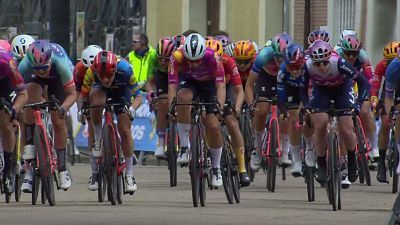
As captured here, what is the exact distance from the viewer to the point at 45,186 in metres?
17.6

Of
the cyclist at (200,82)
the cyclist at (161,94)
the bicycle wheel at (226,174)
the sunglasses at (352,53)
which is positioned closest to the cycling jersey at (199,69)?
the cyclist at (200,82)

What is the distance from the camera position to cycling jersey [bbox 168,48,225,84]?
18344mm

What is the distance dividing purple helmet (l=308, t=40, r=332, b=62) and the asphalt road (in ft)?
5.17

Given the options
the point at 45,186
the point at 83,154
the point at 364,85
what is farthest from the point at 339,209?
the point at 83,154

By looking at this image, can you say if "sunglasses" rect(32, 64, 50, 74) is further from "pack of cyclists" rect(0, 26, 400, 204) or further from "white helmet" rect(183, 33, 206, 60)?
"white helmet" rect(183, 33, 206, 60)

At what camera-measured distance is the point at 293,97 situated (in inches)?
832

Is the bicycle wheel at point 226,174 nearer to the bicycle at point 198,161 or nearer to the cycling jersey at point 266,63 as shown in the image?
the bicycle at point 198,161

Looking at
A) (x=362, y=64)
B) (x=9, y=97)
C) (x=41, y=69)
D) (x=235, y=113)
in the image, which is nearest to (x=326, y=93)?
(x=235, y=113)

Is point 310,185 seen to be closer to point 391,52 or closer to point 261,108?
point 261,108

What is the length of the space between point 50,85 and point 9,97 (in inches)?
43.1

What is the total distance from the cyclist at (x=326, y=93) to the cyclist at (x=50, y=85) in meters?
2.55

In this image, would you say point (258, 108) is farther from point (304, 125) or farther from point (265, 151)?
point (304, 125)

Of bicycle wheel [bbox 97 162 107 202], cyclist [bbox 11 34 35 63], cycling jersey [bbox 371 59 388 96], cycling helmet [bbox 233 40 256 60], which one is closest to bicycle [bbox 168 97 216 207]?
bicycle wheel [bbox 97 162 107 202]

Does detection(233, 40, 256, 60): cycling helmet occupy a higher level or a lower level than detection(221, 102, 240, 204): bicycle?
higher
